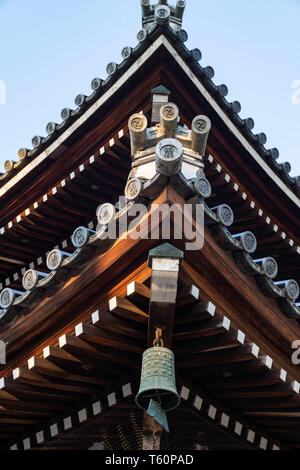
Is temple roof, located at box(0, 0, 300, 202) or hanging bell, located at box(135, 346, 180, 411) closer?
hanging bell, located at box(135, 346, 180, 411)

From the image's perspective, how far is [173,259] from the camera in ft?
18.6

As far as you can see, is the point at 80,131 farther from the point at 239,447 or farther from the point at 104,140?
the point at 239,447

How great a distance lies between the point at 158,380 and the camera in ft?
18.3

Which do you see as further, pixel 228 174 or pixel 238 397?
pixel 228 174

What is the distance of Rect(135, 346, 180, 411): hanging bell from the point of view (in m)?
5.60

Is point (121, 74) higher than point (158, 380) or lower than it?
higher

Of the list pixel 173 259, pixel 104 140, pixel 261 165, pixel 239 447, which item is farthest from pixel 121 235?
pixel 261 165

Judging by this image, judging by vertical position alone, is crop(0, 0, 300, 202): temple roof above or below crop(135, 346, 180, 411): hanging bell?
above

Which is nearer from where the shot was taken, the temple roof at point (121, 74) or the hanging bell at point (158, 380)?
the hanging bell at point (158, 380)

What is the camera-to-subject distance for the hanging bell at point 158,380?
5.60 m

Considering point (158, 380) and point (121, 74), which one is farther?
point (121, 74)

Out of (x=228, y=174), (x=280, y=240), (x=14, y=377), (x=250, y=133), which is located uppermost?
(x=250, y=133)

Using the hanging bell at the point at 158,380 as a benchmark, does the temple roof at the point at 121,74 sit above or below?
above
